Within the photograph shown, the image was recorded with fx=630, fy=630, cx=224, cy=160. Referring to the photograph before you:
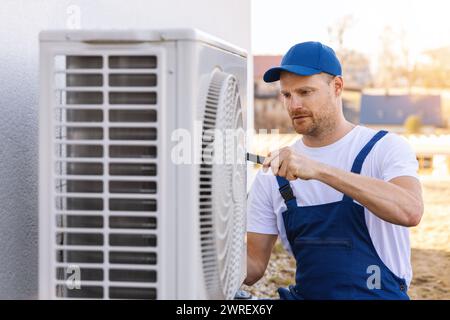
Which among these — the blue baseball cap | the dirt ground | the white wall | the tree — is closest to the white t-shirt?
the blue baseball cap

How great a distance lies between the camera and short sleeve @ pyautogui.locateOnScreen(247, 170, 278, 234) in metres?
2.13

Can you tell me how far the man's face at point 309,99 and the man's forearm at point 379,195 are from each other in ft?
1.20

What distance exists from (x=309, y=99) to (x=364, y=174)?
11.3 inches

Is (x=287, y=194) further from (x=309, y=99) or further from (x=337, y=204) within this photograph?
(x=309, y=99)

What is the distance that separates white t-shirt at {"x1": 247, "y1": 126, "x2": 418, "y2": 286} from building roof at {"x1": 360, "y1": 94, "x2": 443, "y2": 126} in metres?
8.18

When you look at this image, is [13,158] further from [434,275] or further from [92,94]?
[434,275]

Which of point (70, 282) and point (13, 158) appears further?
point (13, 158)

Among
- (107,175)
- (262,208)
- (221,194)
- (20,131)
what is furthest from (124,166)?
(262,208)

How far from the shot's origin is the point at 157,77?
1.11m

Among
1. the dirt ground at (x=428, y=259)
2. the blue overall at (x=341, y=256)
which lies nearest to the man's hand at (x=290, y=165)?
the blue overall at (x=341, y=256)
